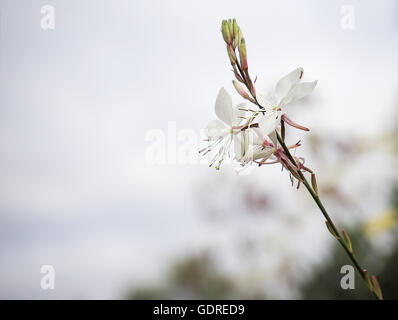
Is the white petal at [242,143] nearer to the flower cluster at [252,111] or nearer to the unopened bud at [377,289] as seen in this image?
the flower cluster at [252,111]

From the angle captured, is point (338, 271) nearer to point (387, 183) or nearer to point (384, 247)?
point (384, 247)

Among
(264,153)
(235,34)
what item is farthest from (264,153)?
(235,34)

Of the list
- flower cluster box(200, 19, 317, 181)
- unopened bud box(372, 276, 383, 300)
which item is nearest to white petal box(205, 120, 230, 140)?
flower cluster box(200, 19, 317, 181)

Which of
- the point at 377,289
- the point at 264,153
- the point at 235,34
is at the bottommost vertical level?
the point at 377,289

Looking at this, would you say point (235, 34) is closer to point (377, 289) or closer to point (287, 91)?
point (287, 91)

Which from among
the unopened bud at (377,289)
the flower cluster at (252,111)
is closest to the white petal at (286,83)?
the flower cluster at (252,111)

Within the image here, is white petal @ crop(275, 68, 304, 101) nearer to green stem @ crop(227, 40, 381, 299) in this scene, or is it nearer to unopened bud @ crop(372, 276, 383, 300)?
green stem @ crop(227, 40, 381, 299)
